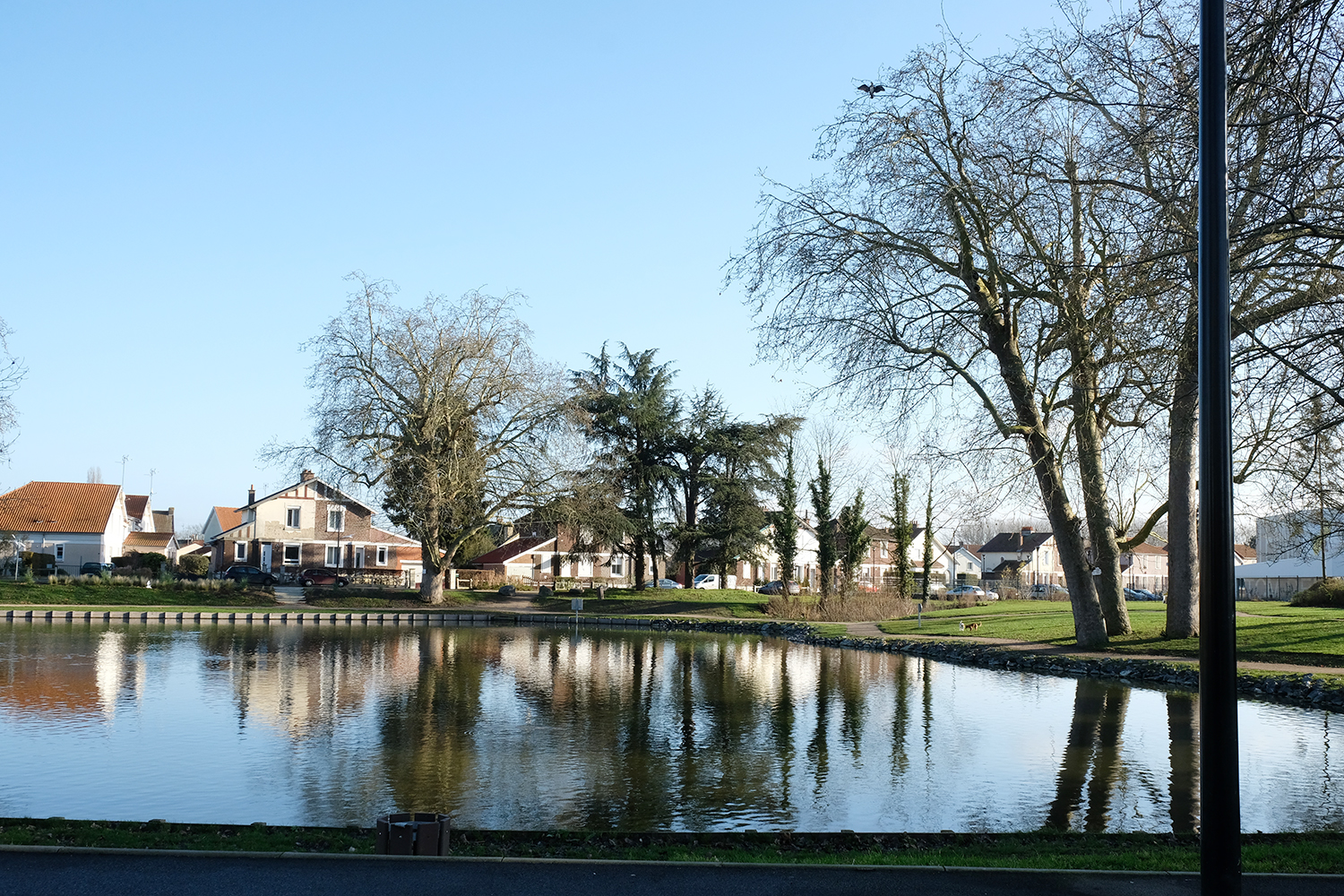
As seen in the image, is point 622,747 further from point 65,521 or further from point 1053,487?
point 65,521

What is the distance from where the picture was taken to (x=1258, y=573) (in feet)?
239

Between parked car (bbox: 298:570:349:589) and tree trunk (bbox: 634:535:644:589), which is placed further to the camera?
tree trunk (bbox: 634:535:644:589)

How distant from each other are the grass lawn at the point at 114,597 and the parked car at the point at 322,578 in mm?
7857

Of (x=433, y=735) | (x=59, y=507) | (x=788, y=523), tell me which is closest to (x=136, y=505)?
(x=59, y=507)

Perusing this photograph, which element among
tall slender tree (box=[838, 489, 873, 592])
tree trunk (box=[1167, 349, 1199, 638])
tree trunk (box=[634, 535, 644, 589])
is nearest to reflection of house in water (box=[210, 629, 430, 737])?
tree trunk (box=[1167, 349, 1199, 638])

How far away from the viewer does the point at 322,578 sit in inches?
2386

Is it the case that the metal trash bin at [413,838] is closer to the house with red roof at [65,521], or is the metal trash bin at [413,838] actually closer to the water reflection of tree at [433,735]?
the water reflection of tree at [433,735]

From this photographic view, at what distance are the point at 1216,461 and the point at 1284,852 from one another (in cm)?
430

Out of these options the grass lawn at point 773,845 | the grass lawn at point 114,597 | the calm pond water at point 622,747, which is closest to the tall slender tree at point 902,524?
the calm pond water at point 622,747

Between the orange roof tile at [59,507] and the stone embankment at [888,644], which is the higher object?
the orange roof tile at [59,507]

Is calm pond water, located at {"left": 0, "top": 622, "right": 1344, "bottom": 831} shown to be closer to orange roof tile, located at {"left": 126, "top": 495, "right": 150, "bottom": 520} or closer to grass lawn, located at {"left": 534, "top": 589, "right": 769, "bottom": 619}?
grass lawn, located at {"left": 534, "top": 589, "right": 769, "bottom": 619}

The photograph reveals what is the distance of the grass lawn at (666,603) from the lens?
170ft

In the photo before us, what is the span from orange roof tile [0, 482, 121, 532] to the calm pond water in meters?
46.3

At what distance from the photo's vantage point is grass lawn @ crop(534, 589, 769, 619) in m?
51.9
